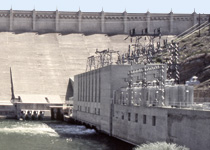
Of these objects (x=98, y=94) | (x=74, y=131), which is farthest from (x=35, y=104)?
(x=98, y=94)

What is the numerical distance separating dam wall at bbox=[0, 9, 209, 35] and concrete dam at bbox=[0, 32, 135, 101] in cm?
281

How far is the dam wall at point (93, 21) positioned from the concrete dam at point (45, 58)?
→ 9.21 feet

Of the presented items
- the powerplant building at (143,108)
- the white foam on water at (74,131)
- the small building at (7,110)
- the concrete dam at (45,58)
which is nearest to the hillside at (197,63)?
the powerplant building at (143,108)

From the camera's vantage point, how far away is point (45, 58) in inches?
4683

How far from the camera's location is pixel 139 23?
137625mm

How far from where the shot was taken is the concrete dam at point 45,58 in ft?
343

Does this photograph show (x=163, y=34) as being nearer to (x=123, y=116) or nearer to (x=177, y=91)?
(x=123, y=116)

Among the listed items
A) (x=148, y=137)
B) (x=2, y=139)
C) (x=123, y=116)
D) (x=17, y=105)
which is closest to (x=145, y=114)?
(x=148, y=137)

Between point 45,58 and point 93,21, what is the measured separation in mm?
22873

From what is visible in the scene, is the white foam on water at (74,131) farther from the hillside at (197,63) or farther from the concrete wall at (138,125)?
the hillside at (197,63)

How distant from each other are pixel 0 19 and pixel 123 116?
8906 centimetres

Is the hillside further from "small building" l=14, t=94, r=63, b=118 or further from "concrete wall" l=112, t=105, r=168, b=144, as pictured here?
"small building" l=14, t=94, r=63, b=118

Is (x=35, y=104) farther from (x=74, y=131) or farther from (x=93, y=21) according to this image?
(x=93, y=21)

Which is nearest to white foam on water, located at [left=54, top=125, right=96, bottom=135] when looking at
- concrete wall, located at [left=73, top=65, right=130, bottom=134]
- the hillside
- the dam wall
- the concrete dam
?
concrete wall, located at [left=73, top=65, right=130, bottom=134]
